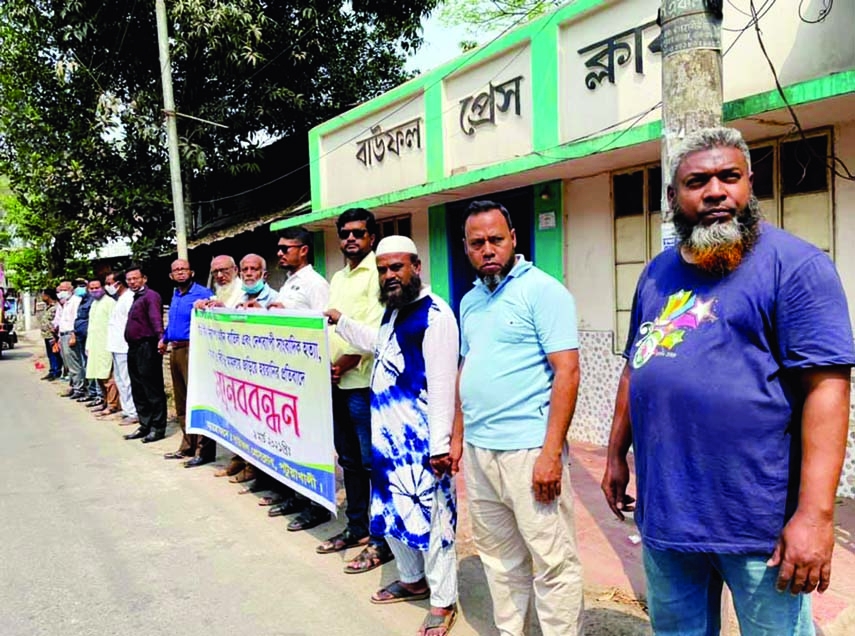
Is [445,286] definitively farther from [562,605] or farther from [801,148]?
[562,605]

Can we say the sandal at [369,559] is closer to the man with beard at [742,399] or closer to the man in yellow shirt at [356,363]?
the man in yellow shirt at [356,363]

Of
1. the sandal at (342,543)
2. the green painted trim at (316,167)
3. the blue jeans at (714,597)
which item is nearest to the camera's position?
the blue jeans at (714,597)

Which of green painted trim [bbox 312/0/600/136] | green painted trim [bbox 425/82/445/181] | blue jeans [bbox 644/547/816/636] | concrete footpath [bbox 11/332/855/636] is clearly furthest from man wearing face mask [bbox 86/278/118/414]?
blue jeans [bbox 644/547/816/636]

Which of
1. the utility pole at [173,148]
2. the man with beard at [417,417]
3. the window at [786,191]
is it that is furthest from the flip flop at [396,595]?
the utility pole at [173,148]

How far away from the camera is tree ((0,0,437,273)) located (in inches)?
533

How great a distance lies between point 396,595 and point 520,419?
4.82ft

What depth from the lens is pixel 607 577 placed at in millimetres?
3676

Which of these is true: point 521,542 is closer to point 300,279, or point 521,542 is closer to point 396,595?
point 396,595

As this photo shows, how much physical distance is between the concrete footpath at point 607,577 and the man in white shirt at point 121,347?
378 centimetres

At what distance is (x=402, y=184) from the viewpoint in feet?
29.9

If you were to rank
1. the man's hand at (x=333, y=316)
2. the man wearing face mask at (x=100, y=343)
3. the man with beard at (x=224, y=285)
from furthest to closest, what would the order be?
the man wearing face mask at (x=100, y=343) < the man with beard at (x=224, y=285) < the man's hand at (x=333, y=316)

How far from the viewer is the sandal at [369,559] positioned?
3.94m

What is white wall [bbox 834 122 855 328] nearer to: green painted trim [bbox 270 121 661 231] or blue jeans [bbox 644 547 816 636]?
green painted trim [bbox 270 121 661 231]

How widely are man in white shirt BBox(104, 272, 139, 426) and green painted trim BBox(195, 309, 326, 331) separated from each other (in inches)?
108
